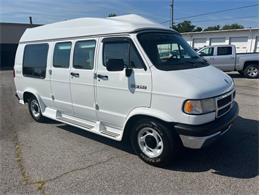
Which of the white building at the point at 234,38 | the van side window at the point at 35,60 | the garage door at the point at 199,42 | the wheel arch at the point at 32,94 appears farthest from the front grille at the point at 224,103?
the garage door at the point at 199,42

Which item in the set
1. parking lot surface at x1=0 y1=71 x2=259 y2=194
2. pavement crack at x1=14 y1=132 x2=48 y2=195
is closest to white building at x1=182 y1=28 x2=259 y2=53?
parking lot surface at x1=0 y1=71 x2=259 y2=194

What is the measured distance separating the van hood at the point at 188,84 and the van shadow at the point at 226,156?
3.84 feet

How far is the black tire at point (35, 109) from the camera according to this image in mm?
6520

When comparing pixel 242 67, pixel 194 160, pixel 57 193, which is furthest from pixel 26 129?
pixel 242 67

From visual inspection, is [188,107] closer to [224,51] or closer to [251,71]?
[224,51]

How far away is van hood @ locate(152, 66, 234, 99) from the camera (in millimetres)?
3494

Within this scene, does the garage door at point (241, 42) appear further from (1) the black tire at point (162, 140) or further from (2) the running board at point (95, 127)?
(1) the black tire at point (162, 140)

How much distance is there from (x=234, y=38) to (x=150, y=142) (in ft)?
92.1

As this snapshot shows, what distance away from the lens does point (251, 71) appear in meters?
13.9

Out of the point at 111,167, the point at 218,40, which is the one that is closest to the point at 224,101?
the point at 111,167

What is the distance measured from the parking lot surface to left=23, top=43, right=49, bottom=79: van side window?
60.3 inches

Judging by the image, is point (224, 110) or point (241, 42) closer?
point (224, 110)

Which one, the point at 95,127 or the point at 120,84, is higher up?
the point at 120,84

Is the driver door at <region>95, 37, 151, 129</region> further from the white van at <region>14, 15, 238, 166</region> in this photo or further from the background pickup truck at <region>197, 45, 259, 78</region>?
the background pickup truck at <region>197, 45, 259, 78</region>
